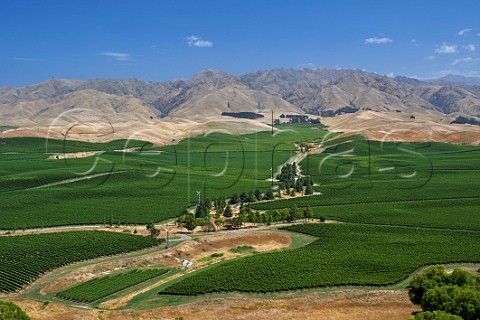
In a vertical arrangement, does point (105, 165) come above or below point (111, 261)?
above

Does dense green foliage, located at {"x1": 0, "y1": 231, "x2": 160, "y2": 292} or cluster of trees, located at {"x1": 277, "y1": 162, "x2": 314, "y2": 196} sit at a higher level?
cluster of trees, located at {"x1": 277, "y1": 162, "x2": 314, "y2": 196}

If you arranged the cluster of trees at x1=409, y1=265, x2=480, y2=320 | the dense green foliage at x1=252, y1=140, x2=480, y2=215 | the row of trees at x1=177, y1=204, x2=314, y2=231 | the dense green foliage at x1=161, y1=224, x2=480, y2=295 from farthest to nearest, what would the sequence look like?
1. the dense green foliage at x1=252, y1=140, x2=480, y2=215
2. the row of trees at x1=177, y1=204, x2=314, y2=231
3. the dense green foliage at x1=161, y1=224, x2=480, y2=295
4. the cluster of trees at x1=409, y1=265, x2=480, y2=320

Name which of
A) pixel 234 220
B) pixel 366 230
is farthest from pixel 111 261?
pixel 366 230

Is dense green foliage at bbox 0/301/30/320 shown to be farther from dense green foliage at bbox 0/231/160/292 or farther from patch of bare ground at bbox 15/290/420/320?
dense green foliage at bbox 0/231/160/292

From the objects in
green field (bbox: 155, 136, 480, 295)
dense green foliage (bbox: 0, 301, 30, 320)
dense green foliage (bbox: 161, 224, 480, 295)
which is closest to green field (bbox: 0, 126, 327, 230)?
green field (bbox: 155, 136, 480, 295)

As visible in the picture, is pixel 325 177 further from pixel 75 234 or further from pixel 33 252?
pixel 33 252

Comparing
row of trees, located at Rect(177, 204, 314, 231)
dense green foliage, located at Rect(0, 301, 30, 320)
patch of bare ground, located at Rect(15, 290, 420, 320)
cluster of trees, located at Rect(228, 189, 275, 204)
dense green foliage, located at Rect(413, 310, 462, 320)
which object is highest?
cluster of trees, located at Rect(228, 189, 275, 204)

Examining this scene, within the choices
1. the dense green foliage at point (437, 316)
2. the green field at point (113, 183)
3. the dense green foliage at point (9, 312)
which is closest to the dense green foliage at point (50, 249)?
the green field at point (113, 183)
